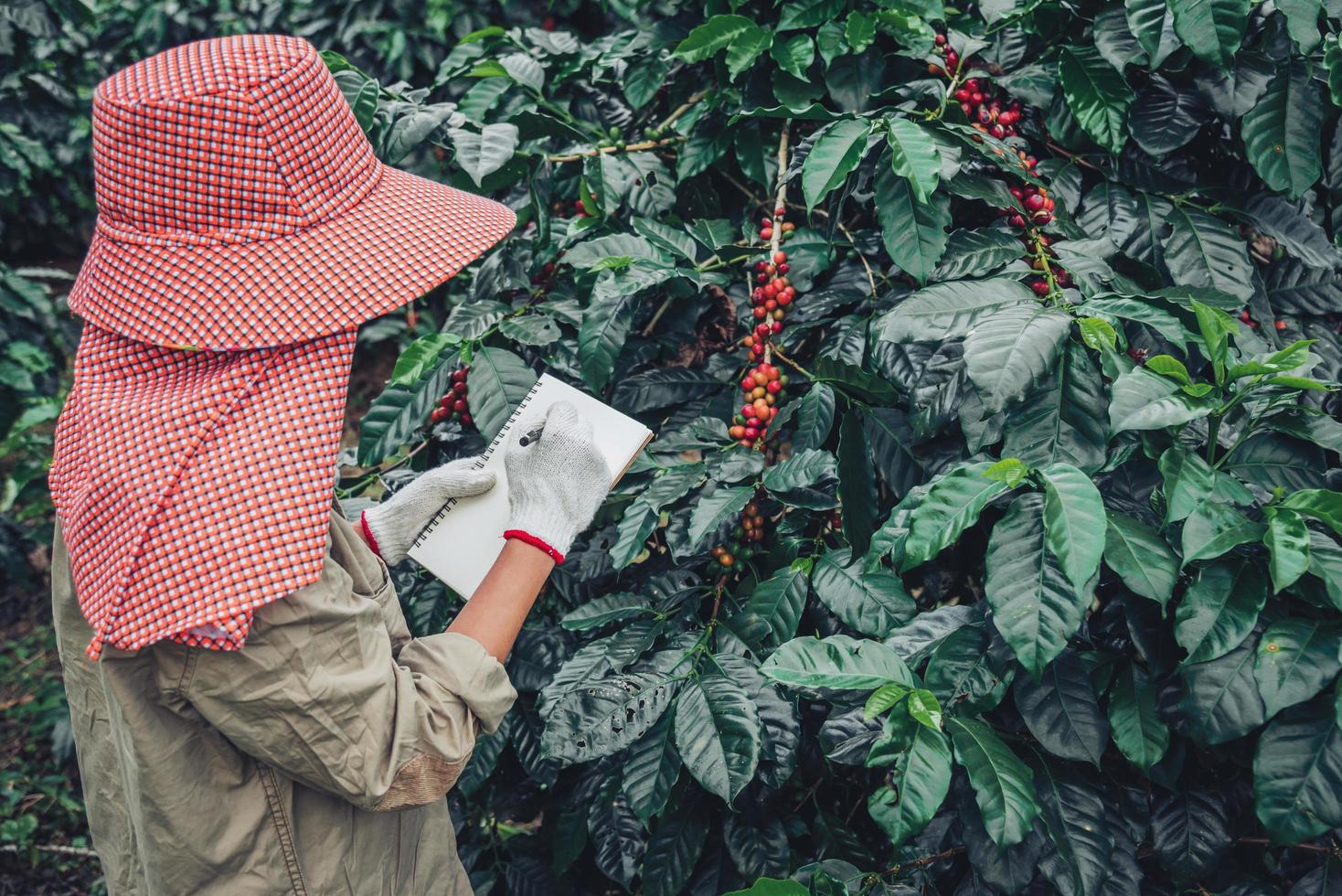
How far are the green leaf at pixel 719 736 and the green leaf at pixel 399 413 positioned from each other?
0.60 metres

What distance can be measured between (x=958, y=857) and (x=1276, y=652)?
1.85ft

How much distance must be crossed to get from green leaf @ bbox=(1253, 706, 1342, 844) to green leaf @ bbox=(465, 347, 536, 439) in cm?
110

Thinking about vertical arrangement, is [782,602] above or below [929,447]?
below

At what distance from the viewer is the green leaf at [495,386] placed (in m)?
1.59

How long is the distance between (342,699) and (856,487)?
0.72 metres

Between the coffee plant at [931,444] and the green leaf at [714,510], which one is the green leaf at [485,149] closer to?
the coffee plant at [931,444]

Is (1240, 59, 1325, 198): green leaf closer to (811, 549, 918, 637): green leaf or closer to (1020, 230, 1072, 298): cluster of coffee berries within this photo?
(1020, 230, 1072, 298): cluster of coffee berries

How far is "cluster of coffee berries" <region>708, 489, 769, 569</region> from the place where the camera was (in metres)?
1.52

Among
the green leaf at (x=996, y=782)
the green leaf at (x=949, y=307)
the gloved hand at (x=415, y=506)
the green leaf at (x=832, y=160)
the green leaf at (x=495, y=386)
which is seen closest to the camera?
the green leaf at (x=996, y=782)

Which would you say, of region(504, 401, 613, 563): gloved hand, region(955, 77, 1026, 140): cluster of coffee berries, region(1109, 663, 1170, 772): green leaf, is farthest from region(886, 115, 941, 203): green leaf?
→ region(1109, 663, 1170, 772): green leaf

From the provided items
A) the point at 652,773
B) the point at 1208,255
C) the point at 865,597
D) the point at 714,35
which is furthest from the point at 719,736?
the point at 714,35

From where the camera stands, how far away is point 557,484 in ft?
4.67

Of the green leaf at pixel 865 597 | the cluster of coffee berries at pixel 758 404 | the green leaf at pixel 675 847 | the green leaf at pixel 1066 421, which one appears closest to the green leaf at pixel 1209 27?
the green leaf at pixel 1066 421

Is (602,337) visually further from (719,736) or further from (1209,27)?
(1209,27)
